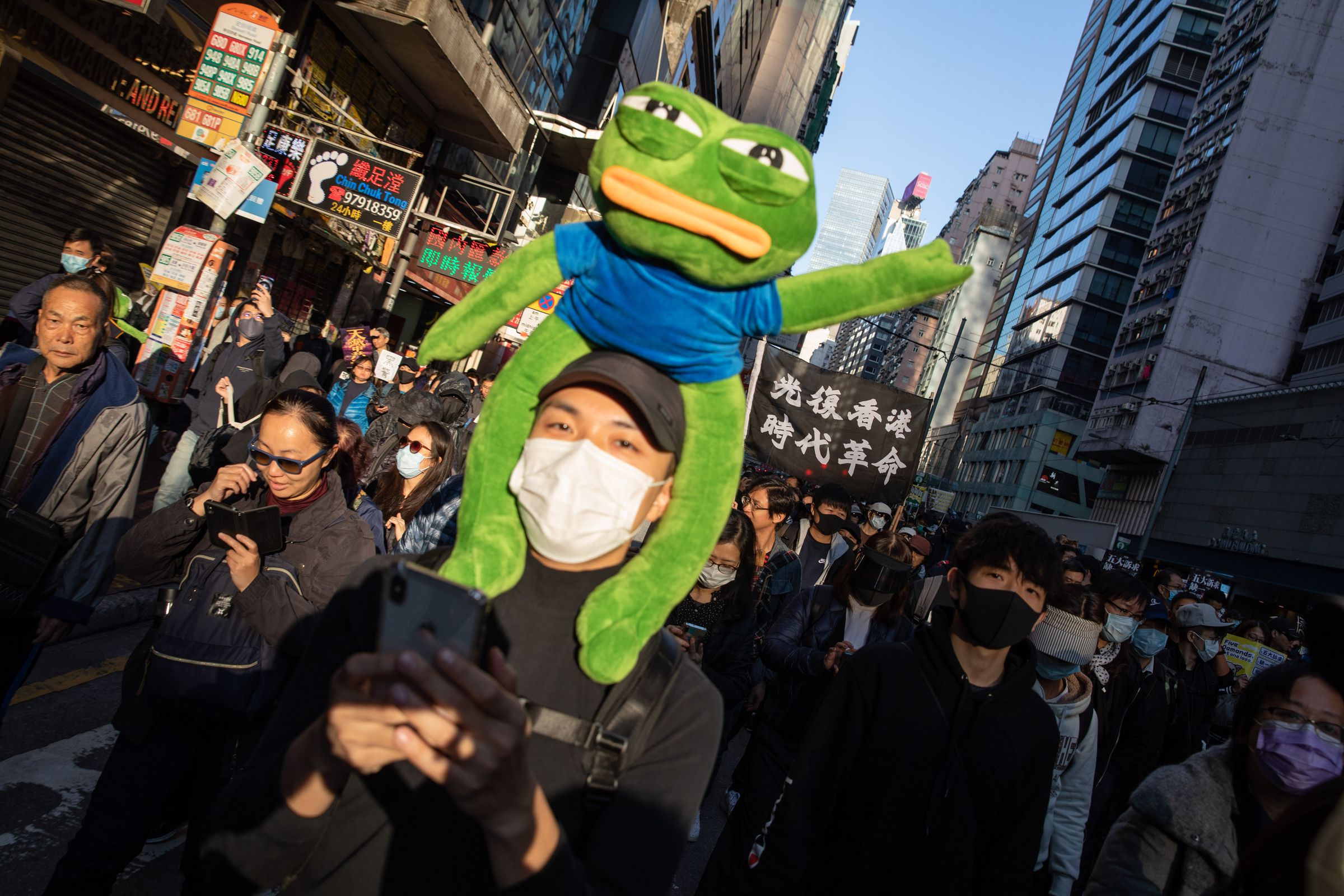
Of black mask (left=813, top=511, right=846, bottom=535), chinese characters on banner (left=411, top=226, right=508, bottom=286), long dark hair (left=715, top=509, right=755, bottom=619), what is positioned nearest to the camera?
long dark hair (left=715, top=509, right=755, bottom=619)

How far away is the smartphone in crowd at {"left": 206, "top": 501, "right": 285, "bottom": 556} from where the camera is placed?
2658mm

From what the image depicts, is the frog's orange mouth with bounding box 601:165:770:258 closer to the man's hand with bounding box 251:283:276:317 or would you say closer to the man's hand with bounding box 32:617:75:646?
the man's hand with bounding box 32:617:75:646

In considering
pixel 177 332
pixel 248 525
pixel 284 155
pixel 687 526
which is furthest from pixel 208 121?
pixel 687 526

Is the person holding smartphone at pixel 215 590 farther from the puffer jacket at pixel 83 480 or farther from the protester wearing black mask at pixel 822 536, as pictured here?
the protester wearing black mask at pixel 822 536

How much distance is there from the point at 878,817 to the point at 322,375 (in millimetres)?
9427

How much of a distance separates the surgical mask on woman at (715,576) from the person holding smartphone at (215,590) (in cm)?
191

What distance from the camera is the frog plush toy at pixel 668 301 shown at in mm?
1413

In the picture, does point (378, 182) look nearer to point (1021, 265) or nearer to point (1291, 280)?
point (1291, 280)

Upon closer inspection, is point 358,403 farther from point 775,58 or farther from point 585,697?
point 775,58

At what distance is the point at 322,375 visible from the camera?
1012 cm

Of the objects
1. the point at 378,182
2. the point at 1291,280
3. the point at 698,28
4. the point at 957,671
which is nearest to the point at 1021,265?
the point at 1291,280

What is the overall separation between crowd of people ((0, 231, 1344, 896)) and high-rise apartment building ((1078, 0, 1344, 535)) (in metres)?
44.1

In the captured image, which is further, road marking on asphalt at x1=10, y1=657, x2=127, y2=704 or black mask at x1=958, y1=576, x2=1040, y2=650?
road marking on asphalt at x1=10, y1=657, x2=127, y2=704

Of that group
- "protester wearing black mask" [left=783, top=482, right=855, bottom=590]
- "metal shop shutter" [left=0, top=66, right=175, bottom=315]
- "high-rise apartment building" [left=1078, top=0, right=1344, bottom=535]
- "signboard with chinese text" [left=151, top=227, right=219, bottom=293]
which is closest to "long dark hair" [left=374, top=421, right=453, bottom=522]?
"protester wearing black mask" [left=783, top=482, right=855, bottom=590]
